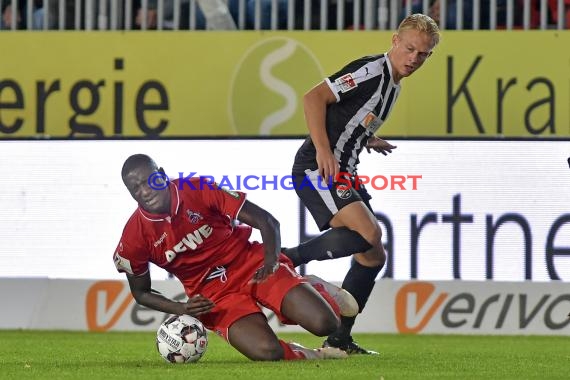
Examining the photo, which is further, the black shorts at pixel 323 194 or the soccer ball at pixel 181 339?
the black shorts at pixel 323 194

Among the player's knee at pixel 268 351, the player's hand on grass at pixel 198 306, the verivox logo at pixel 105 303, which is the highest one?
the player's hand on grass at pixel 198 306

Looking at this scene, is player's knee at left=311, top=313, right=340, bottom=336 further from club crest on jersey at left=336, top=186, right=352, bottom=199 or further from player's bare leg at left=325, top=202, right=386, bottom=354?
club crest on jersey at left=336, top=186, right=352, bottom=199

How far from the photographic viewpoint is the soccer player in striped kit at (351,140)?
8.19m

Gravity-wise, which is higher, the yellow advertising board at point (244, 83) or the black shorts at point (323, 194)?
the yellow advertising board at point (244, 83)

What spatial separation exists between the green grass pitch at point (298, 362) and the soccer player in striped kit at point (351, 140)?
1.93 feet

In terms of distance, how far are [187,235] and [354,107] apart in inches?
49.3

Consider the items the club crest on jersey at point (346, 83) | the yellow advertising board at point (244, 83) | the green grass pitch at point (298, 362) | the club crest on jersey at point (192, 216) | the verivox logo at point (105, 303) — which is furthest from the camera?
the yellow advertising board at point (244, 83)

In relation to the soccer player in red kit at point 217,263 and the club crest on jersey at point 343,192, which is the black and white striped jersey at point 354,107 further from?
the soccer player in red kit at point 217,263

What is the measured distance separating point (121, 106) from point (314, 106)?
4.22m

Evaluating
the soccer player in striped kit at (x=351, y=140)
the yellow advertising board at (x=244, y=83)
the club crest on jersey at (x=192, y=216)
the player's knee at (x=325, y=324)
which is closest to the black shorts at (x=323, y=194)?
the soccer player in striped kit at (x=351, y=140)

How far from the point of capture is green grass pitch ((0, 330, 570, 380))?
23.8 feet

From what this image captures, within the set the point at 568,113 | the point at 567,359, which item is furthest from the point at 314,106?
the point at 568,113

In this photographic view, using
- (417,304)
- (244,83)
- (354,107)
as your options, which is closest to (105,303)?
(244,83)

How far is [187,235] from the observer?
7965 mm
